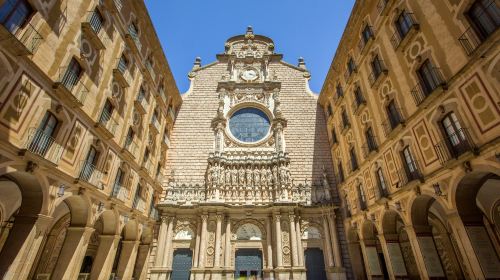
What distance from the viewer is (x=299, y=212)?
19.0m

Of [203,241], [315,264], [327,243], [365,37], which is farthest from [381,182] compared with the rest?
[203,241]

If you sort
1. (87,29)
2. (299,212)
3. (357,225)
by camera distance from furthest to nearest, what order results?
(299,212) < (357,225) < (87,29)

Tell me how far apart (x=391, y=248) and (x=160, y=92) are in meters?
19.1

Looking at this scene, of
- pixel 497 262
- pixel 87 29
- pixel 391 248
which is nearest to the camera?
pixel 497 262

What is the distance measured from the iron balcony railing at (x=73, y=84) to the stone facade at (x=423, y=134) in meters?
14.2

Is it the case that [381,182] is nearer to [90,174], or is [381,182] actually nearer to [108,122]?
[90,174]

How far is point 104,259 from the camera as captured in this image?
12.9 meters

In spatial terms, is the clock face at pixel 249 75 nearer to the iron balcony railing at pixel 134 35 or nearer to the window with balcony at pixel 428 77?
the iron balcony railing at pixel 134 35

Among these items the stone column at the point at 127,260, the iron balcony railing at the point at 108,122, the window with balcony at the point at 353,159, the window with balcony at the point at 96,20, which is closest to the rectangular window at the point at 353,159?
the window with balcony at the point at 353,159

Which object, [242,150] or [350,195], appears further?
[242,150]

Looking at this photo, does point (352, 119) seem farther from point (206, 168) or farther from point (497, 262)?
point (206, 168)

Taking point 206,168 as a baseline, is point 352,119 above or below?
above

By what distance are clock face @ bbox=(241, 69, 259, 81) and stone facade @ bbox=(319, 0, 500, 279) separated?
10.3 metres

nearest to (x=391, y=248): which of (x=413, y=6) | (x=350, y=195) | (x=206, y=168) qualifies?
(x=350, y=195)
